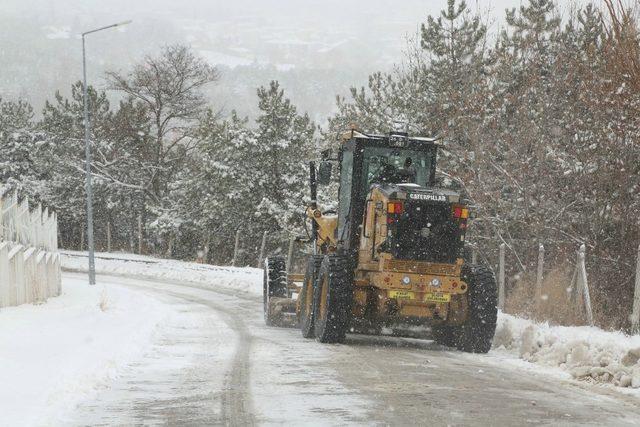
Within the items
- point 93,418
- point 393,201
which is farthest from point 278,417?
point 393,201

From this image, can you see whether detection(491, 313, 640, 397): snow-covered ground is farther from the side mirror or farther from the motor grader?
the side mirror

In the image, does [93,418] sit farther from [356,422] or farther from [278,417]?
[356,422]

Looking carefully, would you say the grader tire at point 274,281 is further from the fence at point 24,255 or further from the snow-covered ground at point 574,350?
the fence at point 24,255

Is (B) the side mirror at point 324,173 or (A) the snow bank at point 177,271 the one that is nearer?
(B) the side mirror at point 324,173

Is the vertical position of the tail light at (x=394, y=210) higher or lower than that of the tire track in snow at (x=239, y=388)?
higher

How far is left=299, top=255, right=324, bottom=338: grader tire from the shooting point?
1386 centimetres

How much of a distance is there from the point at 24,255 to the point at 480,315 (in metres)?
10.2

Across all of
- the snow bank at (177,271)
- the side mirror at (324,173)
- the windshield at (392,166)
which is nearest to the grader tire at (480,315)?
the windshield at (392,166)

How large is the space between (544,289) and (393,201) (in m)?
4.82

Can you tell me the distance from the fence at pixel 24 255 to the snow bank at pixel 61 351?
0.42 meters

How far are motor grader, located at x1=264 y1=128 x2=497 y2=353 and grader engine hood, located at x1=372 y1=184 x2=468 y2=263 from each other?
14 mm

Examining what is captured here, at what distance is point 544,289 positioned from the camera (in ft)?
51.6

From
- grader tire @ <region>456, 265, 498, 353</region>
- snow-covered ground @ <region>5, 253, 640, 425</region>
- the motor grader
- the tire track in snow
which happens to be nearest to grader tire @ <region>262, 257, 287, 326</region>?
snow-covered ground @ <region>5, 253, 640, 425</region>

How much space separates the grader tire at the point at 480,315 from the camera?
12.5 meters
